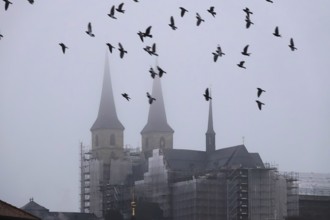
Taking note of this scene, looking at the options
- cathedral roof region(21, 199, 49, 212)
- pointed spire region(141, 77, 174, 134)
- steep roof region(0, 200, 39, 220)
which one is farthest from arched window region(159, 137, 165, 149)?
steep roof region(0, 200, 39, 220)

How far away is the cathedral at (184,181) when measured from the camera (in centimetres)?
16562

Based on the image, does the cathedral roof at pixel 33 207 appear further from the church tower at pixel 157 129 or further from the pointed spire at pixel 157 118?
the pointed spire at pixel 157 118

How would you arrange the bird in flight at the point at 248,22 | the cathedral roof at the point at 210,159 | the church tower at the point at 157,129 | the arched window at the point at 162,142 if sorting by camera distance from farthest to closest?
1. the arched window at the point at 162,142
2. the church tower at the point at 157,129
3. the cathedral roof at the point at 210,159
4. the bird in flight at the point at 248,22

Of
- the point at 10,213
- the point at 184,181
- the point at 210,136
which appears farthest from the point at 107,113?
the point at 10,213

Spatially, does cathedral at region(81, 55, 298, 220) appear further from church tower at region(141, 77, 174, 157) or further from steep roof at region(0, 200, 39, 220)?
steep roof at region(0, 200, 39, 220)

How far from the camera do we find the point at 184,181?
568 ft

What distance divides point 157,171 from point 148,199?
463 cm

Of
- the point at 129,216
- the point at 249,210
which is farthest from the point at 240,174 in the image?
the point at 129,216

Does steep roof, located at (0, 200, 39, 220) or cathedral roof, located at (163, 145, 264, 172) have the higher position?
cathedral roof, located at (163, 145, 264, 172)

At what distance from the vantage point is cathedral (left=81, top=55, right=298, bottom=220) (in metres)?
166

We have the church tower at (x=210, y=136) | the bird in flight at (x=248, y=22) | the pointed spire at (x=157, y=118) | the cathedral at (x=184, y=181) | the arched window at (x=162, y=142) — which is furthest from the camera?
the arched window at (x=162, y=142)

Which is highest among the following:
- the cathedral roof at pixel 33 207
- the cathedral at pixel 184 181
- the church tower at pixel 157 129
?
the church tower at pixel 157 129

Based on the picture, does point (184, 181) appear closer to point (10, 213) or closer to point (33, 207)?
point (33, 207)

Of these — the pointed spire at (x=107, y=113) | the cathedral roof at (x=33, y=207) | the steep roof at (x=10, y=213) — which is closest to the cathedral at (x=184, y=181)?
the pointed spire at (x=107, y=113)
